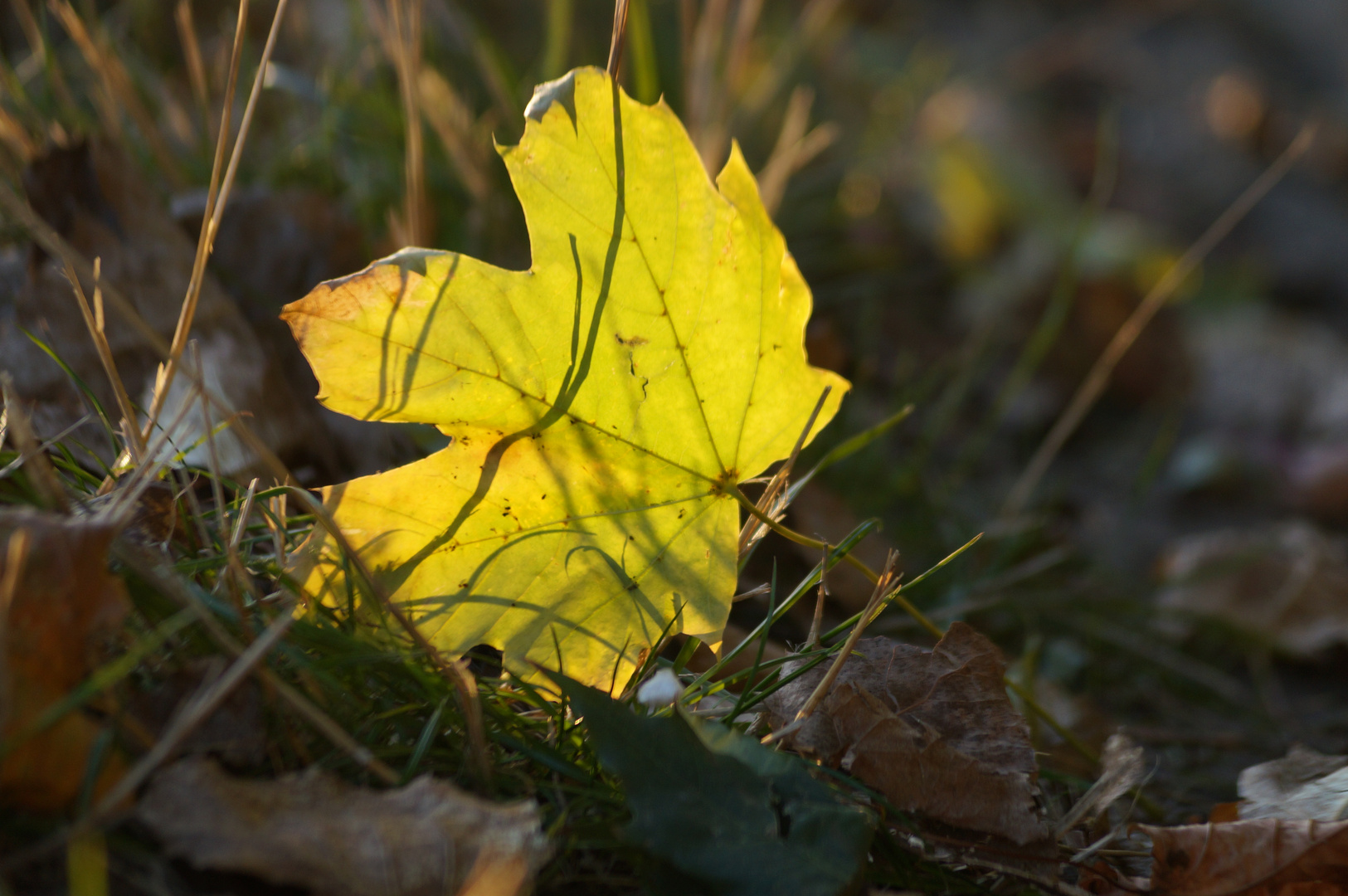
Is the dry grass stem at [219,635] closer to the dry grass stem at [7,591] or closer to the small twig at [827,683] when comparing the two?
the dry grass stem at [7,591]

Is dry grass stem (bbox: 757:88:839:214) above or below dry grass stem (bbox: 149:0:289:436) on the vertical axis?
below

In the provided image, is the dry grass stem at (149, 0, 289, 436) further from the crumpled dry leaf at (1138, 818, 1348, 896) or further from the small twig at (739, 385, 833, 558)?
the crumpled dry leaf at (1138, 818, 1348, 896)

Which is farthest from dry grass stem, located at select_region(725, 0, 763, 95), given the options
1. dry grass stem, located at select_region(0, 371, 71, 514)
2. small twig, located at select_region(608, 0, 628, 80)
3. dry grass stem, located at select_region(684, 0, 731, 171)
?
dry grass stem, located at select_region(0, 371, 71, 514)

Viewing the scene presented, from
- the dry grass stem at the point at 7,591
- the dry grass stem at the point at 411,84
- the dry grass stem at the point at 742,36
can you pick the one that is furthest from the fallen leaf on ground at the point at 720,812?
the dry grass stem at the point at 742,36

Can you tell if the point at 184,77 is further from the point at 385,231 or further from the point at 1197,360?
the point at 1197,360

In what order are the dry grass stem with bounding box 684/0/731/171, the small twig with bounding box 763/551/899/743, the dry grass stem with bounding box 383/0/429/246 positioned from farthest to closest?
the dry grass stem with bounding box 684/0/731/171
the dry grass stem with bounding box 383/0/429/246
the small twig with bounding box 763/551/899/743
